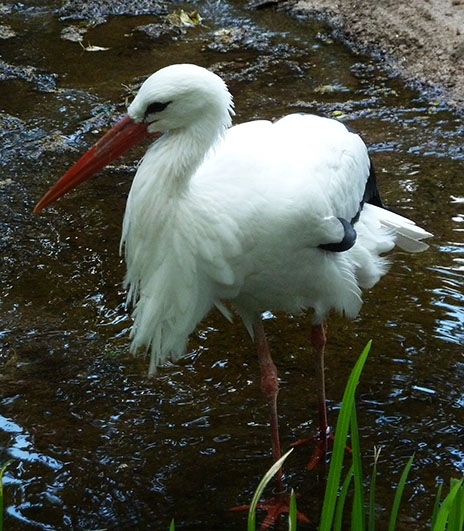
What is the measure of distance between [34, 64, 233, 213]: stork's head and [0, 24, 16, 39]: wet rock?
472 centimetres

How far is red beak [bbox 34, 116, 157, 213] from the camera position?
2.54 metres

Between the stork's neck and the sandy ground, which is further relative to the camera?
the sandy ground

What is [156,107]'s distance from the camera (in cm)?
246

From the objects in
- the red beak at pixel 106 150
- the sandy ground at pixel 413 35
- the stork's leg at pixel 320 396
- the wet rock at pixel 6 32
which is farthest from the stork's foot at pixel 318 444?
the wet rock at pixel 6 32

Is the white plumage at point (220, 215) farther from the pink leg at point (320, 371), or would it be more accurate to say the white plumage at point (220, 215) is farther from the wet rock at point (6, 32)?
the wet rock at point (6, 32)

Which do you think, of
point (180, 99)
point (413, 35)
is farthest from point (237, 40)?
point (180, 99)

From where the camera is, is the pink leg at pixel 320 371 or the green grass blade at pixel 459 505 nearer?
the green grass blade at pixel 459 505

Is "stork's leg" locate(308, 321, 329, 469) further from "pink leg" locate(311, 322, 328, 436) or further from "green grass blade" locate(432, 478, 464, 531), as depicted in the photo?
"green grass blade" locate(432, 478, 464, 531)

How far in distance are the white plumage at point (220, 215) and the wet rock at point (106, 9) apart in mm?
4727

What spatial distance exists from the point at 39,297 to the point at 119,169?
122 cm

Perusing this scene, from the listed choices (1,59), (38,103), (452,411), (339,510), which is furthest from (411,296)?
(1,59)

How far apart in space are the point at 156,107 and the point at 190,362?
4.58 feet

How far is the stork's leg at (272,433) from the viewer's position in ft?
9.67

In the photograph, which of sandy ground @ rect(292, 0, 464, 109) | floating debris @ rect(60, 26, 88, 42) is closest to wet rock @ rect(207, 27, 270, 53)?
sandy ground @ rect(292, 0, 464, 109)
